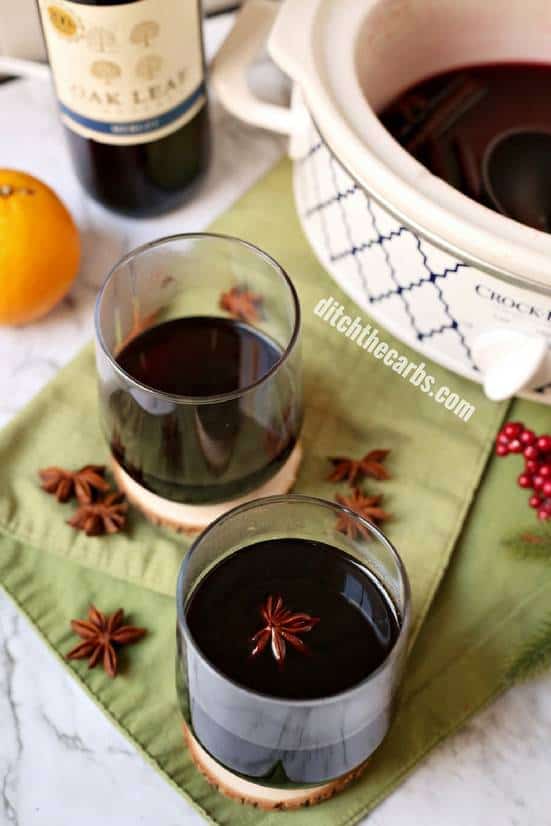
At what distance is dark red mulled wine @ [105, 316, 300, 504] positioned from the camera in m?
0.57

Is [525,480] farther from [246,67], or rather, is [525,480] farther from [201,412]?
[246,67]

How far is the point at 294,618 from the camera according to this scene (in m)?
0.52

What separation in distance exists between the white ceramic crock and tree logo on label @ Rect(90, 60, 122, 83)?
0.11 metres

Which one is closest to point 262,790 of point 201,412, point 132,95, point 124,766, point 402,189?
point 124,766

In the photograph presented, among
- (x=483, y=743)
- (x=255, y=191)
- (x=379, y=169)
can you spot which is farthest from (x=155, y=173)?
(x=483, y=743)

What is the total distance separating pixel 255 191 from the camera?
0.81m

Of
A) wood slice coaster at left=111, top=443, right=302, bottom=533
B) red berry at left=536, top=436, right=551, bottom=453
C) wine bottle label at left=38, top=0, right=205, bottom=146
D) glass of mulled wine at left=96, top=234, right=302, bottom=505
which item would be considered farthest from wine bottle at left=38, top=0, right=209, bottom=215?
red berry at left=536, top=436, right=551, bottom=453

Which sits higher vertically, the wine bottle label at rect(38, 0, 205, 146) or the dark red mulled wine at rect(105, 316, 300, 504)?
the wine bottle label at rect(38, 0, 205, 146)

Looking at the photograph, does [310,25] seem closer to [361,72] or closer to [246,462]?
[361,72]

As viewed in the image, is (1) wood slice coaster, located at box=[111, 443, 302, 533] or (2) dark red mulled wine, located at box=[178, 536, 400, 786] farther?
(1) wood slice coaster, located at box=[111, 443, 302, 533]

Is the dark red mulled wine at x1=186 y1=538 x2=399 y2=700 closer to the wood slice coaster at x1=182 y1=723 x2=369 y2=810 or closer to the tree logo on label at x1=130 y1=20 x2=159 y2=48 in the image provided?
the wood slice coaster at x1=182 y1=723 x2=369 y2=810

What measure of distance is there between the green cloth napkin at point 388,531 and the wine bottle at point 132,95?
15cm

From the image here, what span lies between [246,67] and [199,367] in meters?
0.27

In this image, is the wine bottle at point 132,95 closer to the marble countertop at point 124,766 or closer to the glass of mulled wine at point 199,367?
the glass of mulled wine at point 199,367
